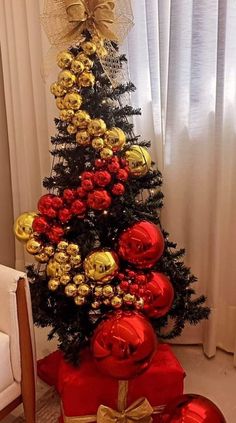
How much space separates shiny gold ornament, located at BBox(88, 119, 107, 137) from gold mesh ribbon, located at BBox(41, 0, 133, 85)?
184 mm

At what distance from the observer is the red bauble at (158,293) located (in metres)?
1.52

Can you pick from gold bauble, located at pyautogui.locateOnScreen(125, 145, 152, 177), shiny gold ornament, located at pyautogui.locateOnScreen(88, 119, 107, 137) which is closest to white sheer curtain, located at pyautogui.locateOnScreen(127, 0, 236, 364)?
gold bauble, located at pyautogui.locateOnScreen(125, 145, 152, 177)

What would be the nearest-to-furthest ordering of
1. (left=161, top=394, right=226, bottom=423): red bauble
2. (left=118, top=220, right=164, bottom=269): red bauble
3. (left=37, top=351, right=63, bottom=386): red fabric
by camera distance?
(left=161, top=394, right=226, bottom=423): red bauble
(left=118, top=220, right=164, bottom=269): red bauble
(left=37, top=351, right=63, bottom=386): red fabric

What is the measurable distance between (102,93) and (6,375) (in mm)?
1001

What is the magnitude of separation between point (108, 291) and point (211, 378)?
0.74 metres

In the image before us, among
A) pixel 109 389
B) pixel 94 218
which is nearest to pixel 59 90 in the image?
pixel 94 218

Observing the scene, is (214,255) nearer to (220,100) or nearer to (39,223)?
→ (220,100)

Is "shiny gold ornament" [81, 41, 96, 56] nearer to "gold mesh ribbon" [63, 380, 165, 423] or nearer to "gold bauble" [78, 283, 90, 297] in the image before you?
"gold bauble" [78, 283, 90, 297]

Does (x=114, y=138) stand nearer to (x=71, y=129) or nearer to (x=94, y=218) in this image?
(x=71, y=129)

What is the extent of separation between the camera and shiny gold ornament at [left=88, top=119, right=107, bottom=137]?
4.88ft

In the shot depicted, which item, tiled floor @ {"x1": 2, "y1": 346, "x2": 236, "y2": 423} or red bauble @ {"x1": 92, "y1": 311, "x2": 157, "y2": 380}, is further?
tiled floor @ {"x1": 2, "y1": 346, "x2": 236, "y2": 423}

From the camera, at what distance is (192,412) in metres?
1.38

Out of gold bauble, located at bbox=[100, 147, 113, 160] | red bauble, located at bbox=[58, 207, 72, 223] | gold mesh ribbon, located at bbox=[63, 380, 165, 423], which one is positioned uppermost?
gold bauble, located at bbox=[100, 147, 113, 160]

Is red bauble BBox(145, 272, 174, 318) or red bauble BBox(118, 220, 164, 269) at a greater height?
red bauble BBox(118, 220, 164, 269)
